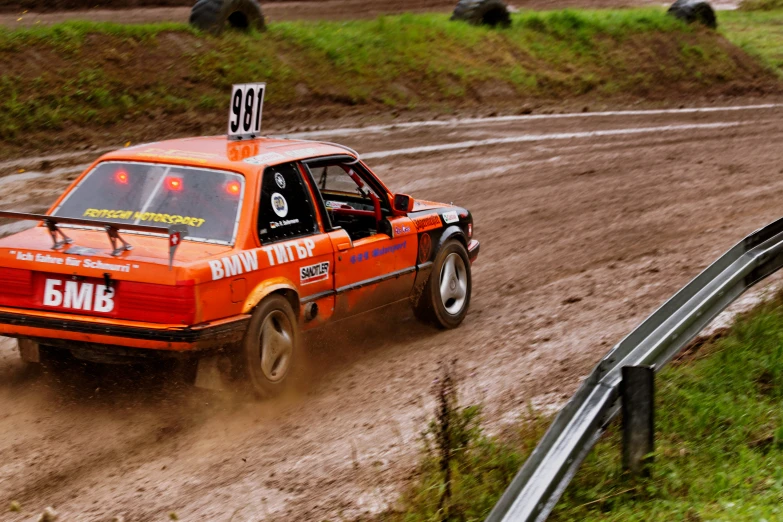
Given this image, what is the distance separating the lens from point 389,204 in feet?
25.7

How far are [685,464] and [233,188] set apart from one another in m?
3.12

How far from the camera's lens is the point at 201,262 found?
5852mm

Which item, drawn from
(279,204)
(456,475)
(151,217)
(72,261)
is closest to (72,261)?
(72,261)

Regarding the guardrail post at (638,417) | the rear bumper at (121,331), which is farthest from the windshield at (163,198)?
the guardrail post at (638,417)

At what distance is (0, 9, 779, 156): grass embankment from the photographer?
1380 centimetres

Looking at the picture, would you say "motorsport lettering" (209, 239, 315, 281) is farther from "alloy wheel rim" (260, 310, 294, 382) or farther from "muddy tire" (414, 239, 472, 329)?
"muddy tire" (414, 239, 472, 329)

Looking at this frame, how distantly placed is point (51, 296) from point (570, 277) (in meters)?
A: 5.18

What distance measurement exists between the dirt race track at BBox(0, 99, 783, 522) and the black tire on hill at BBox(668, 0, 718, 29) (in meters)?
10.7

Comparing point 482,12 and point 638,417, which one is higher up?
point 482,12

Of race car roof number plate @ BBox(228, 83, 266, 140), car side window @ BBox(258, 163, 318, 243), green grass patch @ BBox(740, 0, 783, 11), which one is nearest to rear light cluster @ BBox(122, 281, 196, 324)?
car side window @ BBox(258, 163, 318, 243)

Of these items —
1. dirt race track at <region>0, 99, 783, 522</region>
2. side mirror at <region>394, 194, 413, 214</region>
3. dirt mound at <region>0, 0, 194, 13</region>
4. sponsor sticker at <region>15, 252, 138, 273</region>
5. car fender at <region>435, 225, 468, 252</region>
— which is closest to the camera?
dirt race track at <region>0, 99, 783, 522</region>

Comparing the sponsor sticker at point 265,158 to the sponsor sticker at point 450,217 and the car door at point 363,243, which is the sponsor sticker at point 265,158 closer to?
the car door at point 363,243

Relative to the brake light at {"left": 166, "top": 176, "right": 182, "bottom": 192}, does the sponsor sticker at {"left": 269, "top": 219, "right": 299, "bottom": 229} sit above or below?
below

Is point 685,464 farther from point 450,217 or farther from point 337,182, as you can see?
point 337,182
